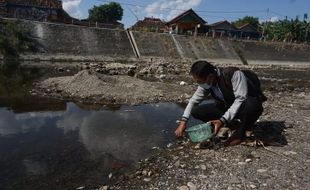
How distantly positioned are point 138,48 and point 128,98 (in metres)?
29.1

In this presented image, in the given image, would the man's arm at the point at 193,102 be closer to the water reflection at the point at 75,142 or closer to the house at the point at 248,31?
the water reflection at the point at 75,142

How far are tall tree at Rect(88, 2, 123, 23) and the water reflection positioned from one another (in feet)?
230

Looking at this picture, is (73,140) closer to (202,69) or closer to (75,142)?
(75,142)

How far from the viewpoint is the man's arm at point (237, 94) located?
5324mm

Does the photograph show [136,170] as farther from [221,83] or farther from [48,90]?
[48,90]

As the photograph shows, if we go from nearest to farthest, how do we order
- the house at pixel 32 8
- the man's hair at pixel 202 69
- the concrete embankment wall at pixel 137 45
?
the man's hair at pixel 202 69
the concrete embankment wall at pixel 137 45
the house at pixel 32 8

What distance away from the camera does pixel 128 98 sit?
12.5m

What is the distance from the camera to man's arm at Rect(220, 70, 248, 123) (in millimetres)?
5324

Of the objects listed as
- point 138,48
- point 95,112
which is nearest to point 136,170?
point 95,112

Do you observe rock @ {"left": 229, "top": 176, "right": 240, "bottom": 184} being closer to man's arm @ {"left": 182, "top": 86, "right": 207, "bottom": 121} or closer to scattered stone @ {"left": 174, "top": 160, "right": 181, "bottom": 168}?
scattered stone @ {"left": 174, "top": 160, "right": 181, "bottom": 168}

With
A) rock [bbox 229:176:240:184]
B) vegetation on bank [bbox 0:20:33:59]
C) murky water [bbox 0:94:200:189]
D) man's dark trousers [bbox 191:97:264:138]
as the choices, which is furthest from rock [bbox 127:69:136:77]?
rock [bbox 229:176:240:184]

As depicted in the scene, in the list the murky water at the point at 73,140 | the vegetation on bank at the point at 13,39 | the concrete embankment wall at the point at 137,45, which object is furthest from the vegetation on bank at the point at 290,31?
the murky water at the point at 73,140

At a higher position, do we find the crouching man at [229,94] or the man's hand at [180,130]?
the crouching man at [229,94]

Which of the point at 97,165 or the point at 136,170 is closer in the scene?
the point at 136,170
